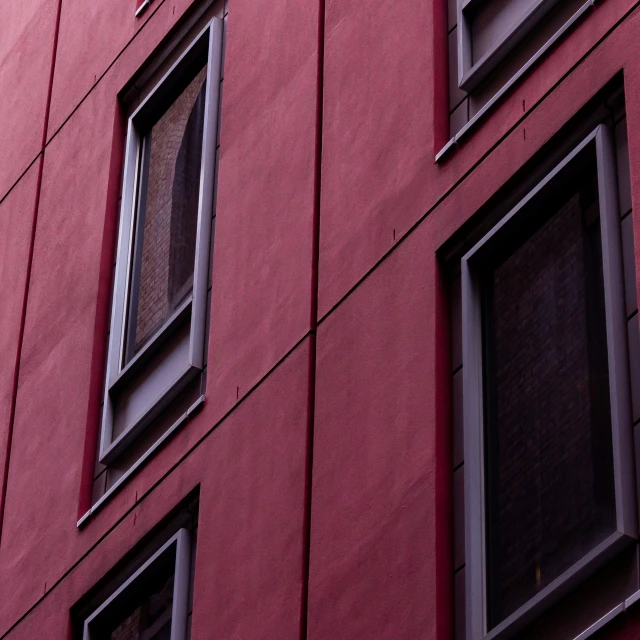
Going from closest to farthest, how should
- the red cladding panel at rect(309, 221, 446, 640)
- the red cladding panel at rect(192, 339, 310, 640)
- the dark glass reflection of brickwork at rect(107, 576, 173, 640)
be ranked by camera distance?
the red cladding panel at rect(309, 221, 446, 640) → the red cladding panel at rect(192, 339, 310, 640) → the dark glass reflection of brickwork at rect(107, 576, 173, 640)

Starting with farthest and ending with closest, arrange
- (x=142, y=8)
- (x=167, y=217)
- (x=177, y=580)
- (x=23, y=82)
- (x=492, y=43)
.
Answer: (x=23, y=82), (x=142, y=8), (x=167, y=217), (x=177, y=580), (x=492, y=43)

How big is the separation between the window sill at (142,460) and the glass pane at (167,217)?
134 cm

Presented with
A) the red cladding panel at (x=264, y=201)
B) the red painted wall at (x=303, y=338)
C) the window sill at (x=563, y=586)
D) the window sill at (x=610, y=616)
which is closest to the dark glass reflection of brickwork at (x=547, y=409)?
the window sill at (x=563, y=586)

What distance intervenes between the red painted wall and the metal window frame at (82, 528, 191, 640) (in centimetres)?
28

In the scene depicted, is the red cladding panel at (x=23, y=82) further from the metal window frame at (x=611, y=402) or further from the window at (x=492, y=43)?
the metal window frame at (x=611, y=402)

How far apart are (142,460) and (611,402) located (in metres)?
5.61

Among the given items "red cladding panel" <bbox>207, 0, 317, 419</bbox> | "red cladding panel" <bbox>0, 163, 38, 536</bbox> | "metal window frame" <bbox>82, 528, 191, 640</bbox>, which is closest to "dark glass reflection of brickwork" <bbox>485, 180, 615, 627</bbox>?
"red cladding panel" <bbox>207, 0, 317, 419</bbox>

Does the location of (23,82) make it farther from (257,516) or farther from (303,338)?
(257,516)

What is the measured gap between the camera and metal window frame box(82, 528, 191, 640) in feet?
45.4

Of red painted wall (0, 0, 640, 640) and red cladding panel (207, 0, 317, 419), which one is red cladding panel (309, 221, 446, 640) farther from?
red cladding panel (207, 0, 317, 419)

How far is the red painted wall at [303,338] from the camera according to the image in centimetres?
1178

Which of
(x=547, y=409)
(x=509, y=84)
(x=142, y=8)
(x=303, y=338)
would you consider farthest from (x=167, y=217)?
(x=547, y=409)

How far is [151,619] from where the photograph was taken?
47.6 feet

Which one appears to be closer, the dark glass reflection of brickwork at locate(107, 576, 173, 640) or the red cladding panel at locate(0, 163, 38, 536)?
the dark glass reflection of brickwork at locate(107, 576, 173, 640)
